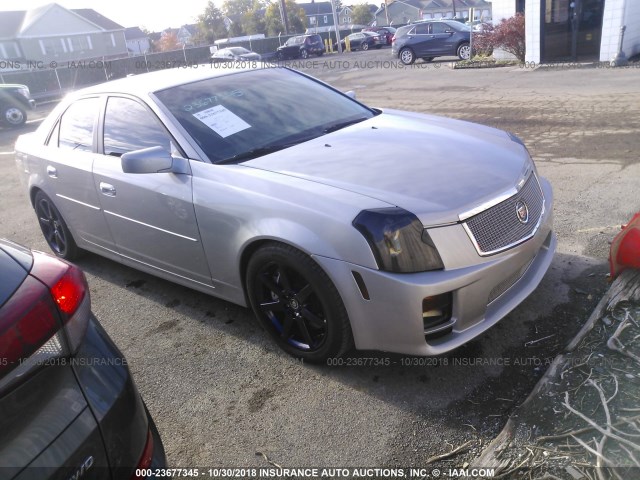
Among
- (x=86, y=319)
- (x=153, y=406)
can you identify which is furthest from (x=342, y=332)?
(x=86, y=319)

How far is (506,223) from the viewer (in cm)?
284

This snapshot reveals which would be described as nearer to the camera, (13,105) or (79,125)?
(79,125)

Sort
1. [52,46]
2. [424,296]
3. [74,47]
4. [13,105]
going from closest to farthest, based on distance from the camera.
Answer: [424,296]
[13,105]
[52,46]
[74,47]

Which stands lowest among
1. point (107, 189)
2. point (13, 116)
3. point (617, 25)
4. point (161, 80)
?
point (13, 116)

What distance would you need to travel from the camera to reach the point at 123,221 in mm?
3873

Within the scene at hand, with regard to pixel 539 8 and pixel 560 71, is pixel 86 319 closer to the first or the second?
pixel 560 71

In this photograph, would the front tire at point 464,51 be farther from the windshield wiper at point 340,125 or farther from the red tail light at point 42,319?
the red tail light at point 42,319

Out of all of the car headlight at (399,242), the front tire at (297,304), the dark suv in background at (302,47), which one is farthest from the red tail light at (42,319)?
the dark suv in background at (302,47)

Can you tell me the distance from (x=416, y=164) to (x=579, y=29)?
15722 mm

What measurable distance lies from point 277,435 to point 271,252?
0.96 metres

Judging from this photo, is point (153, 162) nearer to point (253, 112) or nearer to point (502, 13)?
point (253, 112)

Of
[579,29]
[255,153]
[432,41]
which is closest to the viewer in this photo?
[255,153]

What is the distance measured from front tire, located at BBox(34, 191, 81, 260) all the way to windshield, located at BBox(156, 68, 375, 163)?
187cm

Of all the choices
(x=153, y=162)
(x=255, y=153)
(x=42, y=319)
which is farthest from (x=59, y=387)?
(x=255, y=153)
